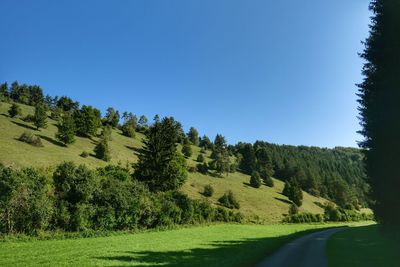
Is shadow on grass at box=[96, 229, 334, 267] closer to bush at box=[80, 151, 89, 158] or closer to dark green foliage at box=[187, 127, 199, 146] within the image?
bush at box=[80, 151, 89, 158]

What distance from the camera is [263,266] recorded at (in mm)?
19484

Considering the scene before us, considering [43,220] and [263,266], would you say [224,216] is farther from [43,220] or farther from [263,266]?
[263,266]

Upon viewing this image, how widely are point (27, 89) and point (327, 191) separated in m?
126

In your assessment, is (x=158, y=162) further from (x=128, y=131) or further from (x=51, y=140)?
(x=128, y=131)

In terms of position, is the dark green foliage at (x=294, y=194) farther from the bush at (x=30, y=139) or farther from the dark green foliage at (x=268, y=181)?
the bush at (x=30, y=139)

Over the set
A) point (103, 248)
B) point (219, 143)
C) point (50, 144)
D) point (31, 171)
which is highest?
point (219, 143)

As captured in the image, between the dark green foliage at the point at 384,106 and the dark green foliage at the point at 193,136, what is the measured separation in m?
142

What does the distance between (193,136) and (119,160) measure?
270 ft

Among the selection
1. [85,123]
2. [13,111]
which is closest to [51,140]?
[85,123]

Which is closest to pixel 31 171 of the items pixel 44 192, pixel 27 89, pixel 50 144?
pixel 44 192

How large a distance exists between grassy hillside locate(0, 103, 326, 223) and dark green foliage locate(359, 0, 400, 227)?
5189 cm

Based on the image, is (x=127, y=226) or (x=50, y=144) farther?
(x=50, y=144)

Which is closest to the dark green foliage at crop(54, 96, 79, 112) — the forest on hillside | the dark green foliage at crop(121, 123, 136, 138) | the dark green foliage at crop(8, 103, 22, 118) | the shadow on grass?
the forest on hillside

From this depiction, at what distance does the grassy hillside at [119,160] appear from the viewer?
70.0 m
